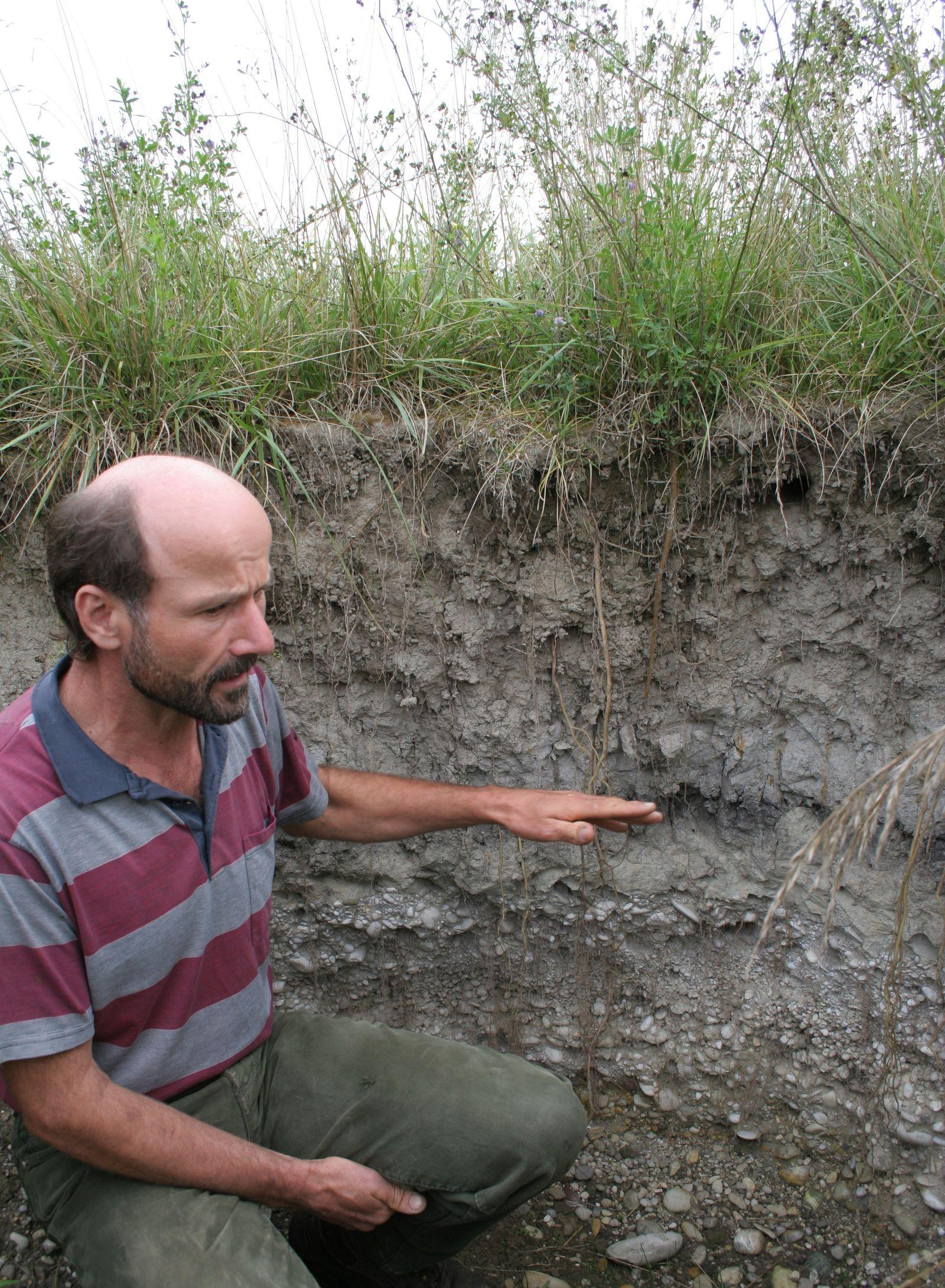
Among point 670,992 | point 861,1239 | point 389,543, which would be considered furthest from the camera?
point 670,992

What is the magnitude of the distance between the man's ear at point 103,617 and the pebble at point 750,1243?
2198mm

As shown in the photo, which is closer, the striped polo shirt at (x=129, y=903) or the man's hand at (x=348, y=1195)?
the striped polo shirt at (x=129, y=903)

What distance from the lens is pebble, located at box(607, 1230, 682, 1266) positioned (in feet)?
7.57

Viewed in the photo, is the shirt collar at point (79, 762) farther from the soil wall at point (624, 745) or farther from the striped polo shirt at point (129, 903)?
the soil wall at point (624, 745)

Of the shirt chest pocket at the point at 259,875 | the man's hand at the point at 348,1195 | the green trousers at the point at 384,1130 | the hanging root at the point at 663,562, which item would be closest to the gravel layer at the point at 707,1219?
the green trousers at the point at 384,1130

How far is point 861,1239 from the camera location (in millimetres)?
2297

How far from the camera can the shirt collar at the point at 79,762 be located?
62.7 inches

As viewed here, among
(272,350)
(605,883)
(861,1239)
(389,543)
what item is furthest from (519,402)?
(861,1239)

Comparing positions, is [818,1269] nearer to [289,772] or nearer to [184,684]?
[289,772]

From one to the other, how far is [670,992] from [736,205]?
8.00 feet

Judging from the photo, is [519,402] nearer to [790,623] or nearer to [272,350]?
[272,350]

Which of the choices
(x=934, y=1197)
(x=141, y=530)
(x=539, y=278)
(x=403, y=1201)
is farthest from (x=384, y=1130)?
(x=539, y=278)

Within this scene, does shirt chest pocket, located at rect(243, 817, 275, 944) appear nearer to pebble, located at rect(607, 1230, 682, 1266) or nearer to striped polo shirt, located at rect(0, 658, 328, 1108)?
striped polo shirt, located at rect(0, 658, 328, 1108)

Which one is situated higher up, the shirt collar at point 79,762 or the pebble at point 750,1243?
the shirt collar at point 79,762
